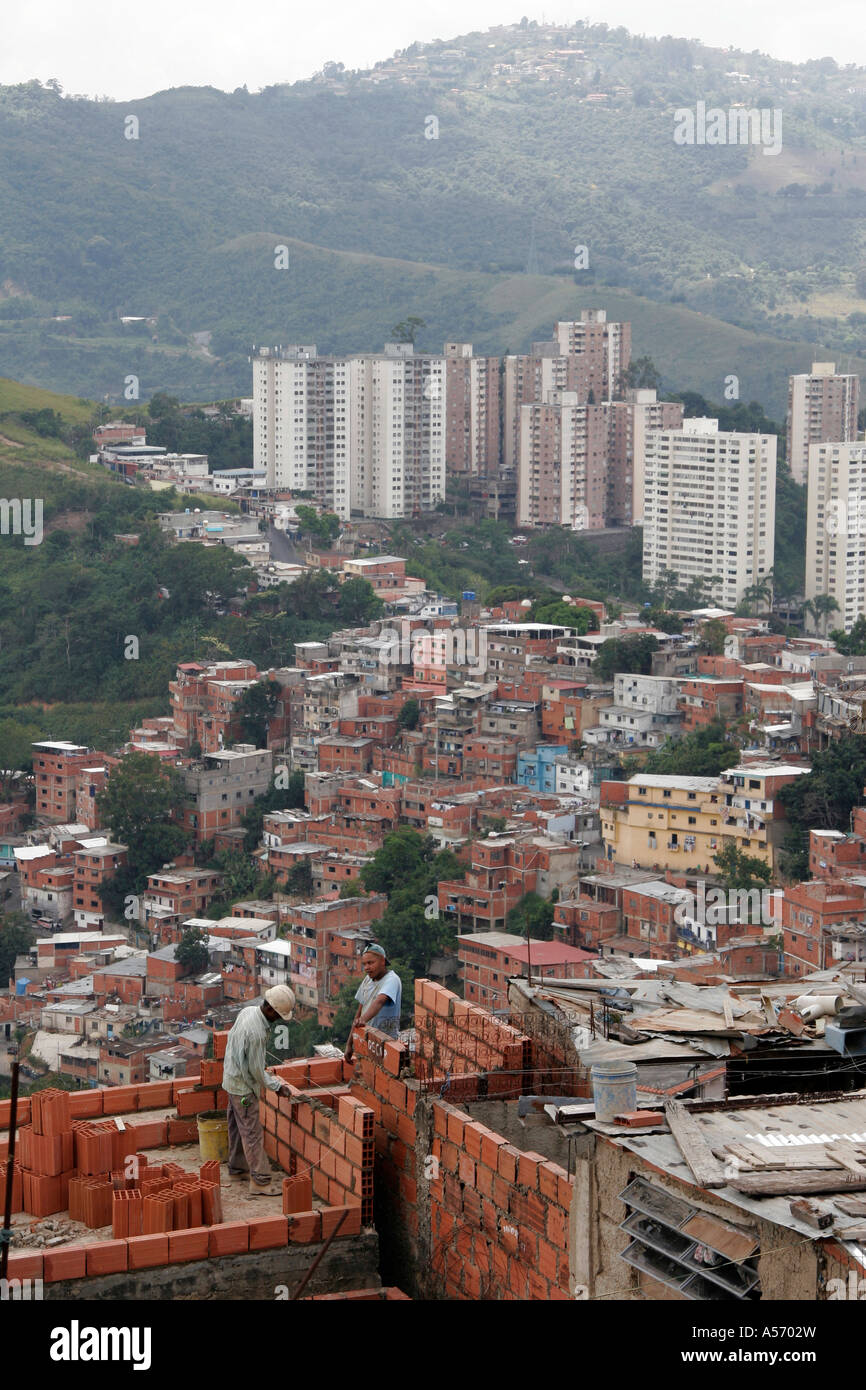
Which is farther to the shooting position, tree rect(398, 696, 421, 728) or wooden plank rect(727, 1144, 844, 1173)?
tree rect(398, 696, 421, 728)

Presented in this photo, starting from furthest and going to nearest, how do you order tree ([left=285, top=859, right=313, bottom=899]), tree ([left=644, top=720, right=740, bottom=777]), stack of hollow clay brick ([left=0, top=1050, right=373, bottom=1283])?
tree ([left=644, top=720, right=740, bottom=777])
tree ([left=285, top=859, right=313, bottom=899])
stack of hollow clay brick ([left=0, top=1050, right=373, bottom=1283])

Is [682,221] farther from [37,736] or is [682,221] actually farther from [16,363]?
[37,736]

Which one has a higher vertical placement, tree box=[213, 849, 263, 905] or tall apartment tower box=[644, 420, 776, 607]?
tall apartment tower box=[644, 420, 776, 607]

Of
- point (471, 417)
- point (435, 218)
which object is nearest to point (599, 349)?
point (471, 417)

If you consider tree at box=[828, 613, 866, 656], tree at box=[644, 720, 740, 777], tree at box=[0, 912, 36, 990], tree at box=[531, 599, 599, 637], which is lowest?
tree at box=[0, 912, 36, 990]

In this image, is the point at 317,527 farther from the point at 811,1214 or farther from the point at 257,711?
the point at 811,1214

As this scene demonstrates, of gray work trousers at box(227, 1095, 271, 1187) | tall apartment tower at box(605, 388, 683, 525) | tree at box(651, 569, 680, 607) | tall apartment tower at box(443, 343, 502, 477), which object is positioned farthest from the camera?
tall apartment tower at box(443, 343, 502, 477)

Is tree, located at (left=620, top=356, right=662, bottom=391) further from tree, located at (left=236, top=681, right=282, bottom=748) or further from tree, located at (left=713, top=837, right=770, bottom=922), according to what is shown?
tree, located at (left=713, top=837, right=770, bottom=922)

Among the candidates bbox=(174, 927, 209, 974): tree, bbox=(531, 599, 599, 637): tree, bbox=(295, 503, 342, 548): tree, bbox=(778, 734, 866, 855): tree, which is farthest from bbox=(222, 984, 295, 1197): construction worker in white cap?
bbox=(295, 503, 342, 548): tree
